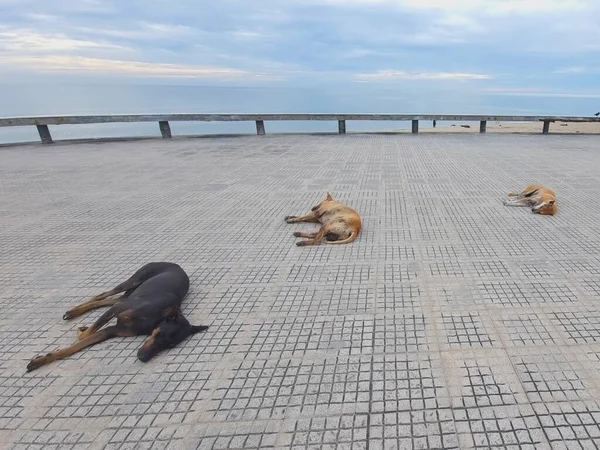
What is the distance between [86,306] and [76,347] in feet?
1.88

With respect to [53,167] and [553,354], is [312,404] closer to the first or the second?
[553,354]

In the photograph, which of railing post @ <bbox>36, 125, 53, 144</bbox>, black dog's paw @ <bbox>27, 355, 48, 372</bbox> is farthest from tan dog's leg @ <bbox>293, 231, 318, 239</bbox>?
railing post @ <bbox>36, 125, 53, 144</bbox>

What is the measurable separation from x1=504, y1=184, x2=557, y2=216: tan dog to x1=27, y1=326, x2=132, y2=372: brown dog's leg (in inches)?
244

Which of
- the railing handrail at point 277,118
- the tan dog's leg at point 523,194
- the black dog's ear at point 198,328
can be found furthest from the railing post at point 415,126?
the black dog's ear at point 198,328

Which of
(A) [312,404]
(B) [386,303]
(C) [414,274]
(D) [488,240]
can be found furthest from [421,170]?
(A) [312,404]

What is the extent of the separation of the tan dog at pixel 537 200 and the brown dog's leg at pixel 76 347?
244 inches

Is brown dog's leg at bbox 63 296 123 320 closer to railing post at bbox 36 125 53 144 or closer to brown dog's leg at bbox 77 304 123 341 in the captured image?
brown dog's leg at bbox 77 304 123 341

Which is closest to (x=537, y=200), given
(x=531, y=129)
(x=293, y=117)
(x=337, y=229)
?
(x=337, y=229)

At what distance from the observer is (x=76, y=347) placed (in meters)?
2.91

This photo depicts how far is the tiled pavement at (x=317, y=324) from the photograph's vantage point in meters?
2.26

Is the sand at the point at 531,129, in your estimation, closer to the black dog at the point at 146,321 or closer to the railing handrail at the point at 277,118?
the railing handrail at the point at 277,118

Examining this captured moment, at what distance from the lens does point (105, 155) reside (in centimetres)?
1206

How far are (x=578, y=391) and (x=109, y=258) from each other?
4890 millimetres

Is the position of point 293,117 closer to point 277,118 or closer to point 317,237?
point 277,118
